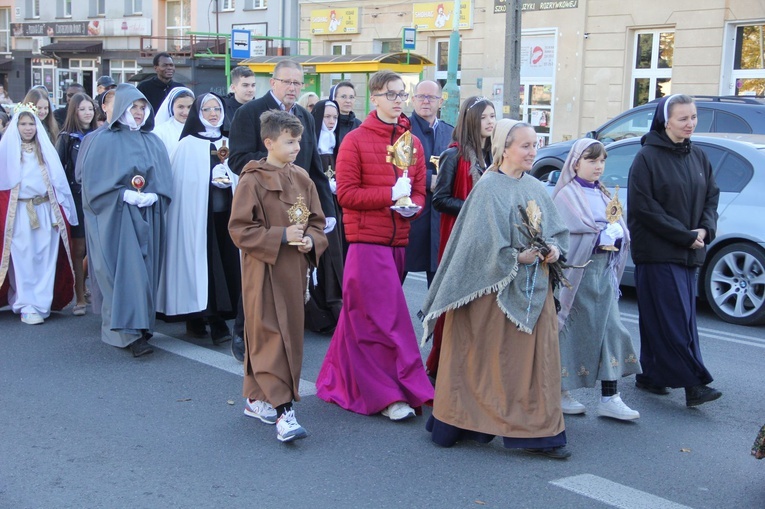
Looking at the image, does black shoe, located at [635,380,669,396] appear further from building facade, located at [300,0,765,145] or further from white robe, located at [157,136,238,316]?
building facade, located at [300,0,765,145]

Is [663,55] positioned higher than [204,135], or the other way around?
[663,55]

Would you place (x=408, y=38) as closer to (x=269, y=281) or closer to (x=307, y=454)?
(x=269, y=281)

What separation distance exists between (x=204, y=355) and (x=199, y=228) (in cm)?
99

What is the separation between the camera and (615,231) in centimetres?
553

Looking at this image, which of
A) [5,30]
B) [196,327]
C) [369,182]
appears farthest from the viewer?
[5,30]

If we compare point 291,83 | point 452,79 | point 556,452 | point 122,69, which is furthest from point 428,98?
point 122,69

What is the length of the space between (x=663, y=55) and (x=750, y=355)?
16.2 metres

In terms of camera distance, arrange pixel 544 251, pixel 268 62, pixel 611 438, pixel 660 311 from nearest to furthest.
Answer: pixel 544 251 < pixel 611 438 < pixel 660 311 < pixel 268 62

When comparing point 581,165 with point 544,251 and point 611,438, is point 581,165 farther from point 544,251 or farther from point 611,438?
point 611,438

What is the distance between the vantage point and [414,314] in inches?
335

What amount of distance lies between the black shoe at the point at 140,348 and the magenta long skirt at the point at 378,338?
1992 millimetres

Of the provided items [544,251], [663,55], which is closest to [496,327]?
[544,251]

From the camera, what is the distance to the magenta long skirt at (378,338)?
5516 millimetres

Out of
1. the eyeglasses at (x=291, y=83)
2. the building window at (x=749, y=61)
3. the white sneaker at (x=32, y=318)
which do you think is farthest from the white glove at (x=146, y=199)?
the building window at (x=749, y=61)
